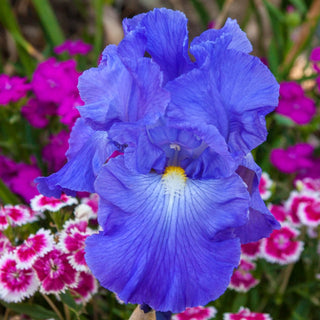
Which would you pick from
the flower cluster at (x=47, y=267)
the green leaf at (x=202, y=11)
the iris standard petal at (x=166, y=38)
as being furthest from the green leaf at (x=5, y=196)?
the green leaf at (x=202, y=11)

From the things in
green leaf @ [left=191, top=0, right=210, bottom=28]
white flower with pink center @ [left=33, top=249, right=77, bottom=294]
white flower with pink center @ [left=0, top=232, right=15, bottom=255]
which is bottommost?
white flower with pink center @ [left=33, top=249, right=77, bottom=294]

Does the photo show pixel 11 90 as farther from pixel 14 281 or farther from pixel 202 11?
pixel 202 11

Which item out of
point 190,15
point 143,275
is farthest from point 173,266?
point 190,15

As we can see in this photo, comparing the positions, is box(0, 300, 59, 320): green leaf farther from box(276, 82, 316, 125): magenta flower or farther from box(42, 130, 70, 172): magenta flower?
box(276, 82, 316, 125): magenta flower

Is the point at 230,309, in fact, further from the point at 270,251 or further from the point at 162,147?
the point at 162,147

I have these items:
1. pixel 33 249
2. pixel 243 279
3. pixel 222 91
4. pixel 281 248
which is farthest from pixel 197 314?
pixel 222 91

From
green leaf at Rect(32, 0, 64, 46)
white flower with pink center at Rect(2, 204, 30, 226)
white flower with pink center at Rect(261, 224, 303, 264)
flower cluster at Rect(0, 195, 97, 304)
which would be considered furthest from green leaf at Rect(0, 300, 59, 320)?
green leaf at Rect(32, 0, 64, 46)

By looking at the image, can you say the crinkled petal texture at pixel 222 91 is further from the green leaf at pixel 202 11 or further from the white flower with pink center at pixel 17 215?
the green leaf at pixel 202 11
